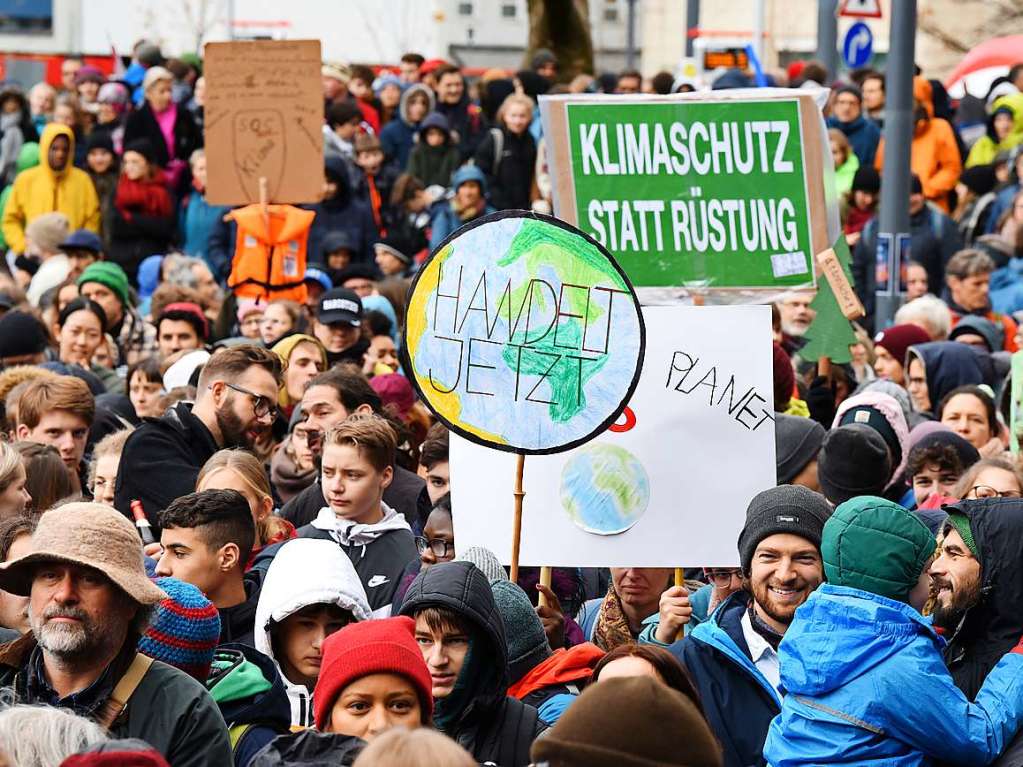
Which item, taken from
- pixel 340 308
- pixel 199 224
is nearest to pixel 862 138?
pixel 199 224

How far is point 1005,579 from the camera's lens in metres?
5.23

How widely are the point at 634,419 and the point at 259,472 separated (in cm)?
141

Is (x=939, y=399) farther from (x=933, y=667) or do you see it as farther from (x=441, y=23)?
(x=441, y=23)

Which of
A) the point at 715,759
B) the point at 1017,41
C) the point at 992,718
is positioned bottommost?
the point at 992,718

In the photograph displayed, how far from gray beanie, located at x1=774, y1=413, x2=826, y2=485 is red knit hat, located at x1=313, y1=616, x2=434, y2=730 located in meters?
2.80

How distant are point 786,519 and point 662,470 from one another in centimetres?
93

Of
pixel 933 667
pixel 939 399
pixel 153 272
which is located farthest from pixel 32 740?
pixel 153 272

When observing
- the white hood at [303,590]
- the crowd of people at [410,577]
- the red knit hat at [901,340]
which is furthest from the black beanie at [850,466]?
the red knit hat at [901,340]

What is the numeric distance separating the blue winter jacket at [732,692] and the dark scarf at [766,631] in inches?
1.9

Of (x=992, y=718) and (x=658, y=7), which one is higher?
(x=658, y=7)

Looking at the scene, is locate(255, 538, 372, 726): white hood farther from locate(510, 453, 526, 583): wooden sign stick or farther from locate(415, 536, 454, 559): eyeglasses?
locate(415, 536, 454, 559): eyeglasses

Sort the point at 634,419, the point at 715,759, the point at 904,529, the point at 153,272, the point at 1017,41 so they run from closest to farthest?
the point at 715,759 → the point at 904,529 → the point at 634,419 → the point at 153,272 → the point at 1017,41

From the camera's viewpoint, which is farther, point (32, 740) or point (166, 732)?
point (166, 732)

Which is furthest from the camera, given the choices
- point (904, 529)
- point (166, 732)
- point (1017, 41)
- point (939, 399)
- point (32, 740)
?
point (1017, 41)
